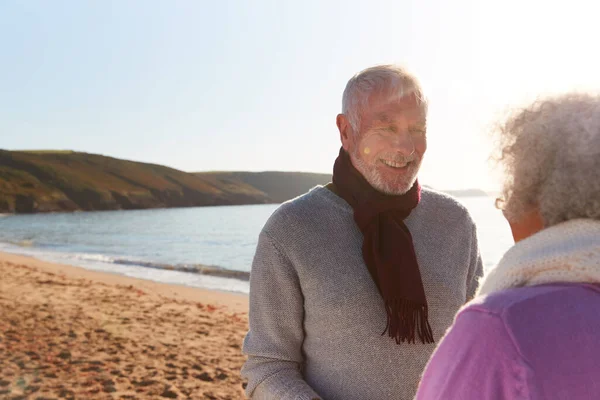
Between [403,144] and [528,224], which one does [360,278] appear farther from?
[528,224]

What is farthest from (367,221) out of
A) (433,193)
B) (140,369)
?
(140,369)

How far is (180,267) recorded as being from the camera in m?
16.6

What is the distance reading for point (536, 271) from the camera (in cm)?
78

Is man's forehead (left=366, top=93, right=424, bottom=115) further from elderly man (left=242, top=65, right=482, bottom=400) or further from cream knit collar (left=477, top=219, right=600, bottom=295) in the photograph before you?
cream knit collar (left=477, top=219, right=600, bottom=295)

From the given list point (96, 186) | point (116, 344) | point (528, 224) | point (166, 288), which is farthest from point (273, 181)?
point (528, 224)

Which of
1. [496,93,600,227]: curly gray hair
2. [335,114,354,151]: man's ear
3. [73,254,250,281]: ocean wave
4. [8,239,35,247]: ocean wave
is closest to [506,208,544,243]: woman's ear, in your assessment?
[496,93,600,227]: curly gray hair

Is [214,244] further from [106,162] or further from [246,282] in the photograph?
[106,162]

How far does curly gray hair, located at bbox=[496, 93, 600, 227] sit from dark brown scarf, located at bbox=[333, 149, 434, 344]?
25.9 inches

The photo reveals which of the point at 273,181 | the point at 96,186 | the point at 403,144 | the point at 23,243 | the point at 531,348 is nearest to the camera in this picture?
the point at 531,348

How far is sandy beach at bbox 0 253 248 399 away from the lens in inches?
180

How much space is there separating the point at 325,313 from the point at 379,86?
0.75 meters

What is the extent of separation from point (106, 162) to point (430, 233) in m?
107

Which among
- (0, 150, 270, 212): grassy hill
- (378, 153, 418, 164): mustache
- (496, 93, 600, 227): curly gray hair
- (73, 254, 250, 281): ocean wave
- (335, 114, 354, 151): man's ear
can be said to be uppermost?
(0, 150, 270, 212): grassy hill

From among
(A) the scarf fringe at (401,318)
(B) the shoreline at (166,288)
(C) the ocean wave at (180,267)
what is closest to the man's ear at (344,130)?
A: (A) the scarf fringe at (401,318)
